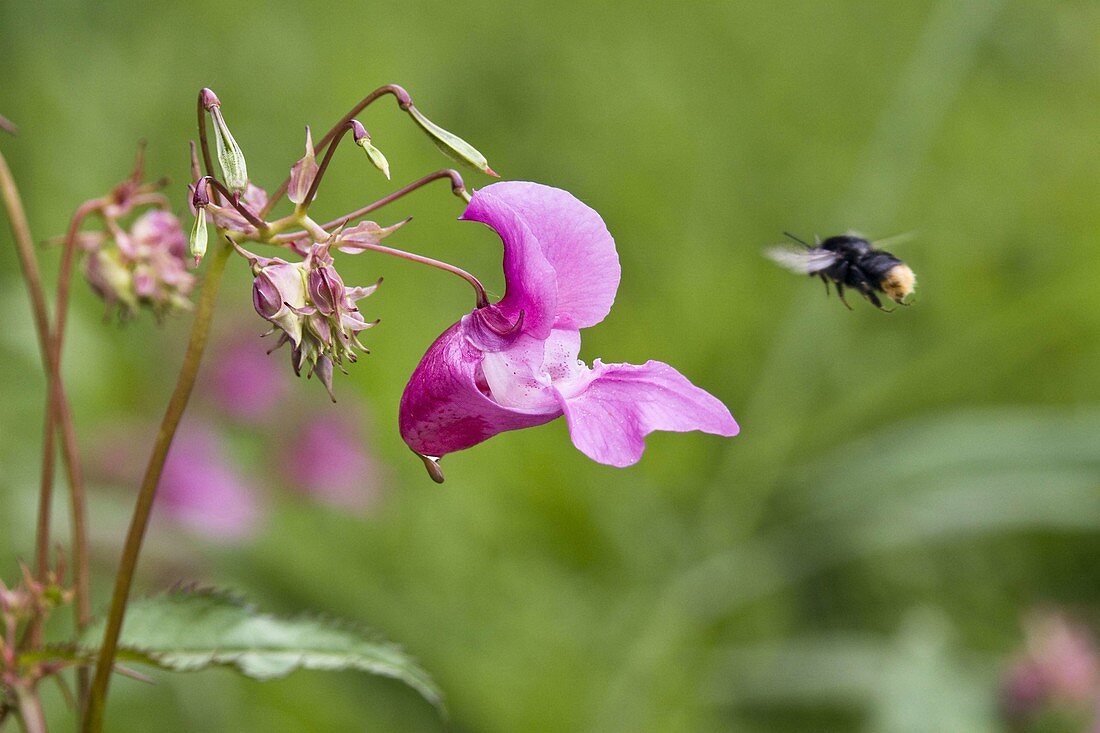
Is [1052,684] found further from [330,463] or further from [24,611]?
[24,611]

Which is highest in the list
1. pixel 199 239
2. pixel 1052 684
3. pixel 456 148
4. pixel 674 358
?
pixel 674 358

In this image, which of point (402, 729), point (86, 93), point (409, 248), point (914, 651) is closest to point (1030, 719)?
point (914, 651)

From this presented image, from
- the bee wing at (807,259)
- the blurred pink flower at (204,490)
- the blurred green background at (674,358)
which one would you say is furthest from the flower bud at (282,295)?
the blurred pink flower at (204,490)

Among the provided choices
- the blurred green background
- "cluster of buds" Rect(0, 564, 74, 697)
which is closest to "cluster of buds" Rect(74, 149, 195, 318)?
"cluster of buds" Rect(0, 564, 74, 697)

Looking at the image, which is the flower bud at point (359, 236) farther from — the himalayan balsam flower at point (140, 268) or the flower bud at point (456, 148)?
the himalayan balsam flower at point (140, 268)

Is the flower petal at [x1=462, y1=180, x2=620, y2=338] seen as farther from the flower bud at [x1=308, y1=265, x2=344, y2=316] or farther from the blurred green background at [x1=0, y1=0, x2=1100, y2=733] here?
the blurred green background at [x1=0, y1=0, x2=1100, y2=733]

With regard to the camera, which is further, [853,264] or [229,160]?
[853,264]

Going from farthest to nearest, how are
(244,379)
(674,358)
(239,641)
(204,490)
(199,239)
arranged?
(674,358), (244,379), (204,490), (239,641), (199,239)

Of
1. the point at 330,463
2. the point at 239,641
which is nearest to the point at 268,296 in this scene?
the point at 239,641
